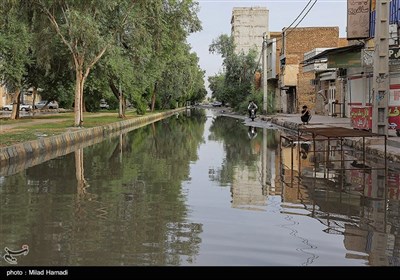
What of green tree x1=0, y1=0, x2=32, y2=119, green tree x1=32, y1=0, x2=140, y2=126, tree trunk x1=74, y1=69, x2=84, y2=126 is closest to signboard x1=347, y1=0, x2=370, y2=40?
green tree x1=32, y1=0, x2=140, y2=126

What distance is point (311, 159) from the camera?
18703mm

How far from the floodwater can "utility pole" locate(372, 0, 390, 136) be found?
606cm

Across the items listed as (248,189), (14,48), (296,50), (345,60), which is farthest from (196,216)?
(296,50)

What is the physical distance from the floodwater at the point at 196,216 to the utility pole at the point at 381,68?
239 inches

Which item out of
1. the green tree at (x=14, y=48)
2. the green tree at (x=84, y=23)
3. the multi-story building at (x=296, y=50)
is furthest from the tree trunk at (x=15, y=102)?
the multi-story building at (x=296, y=50)

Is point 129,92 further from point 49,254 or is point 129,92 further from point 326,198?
point 49,254

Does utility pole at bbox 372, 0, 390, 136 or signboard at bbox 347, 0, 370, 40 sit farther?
signboard at bbox 347, 0, 370, 40

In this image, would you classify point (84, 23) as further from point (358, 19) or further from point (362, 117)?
point (362, 117)

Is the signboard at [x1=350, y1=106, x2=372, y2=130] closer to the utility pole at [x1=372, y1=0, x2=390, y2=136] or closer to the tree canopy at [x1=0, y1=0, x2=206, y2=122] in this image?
the utility pole at [x1=372, y1=0, x2=390, y2=136]

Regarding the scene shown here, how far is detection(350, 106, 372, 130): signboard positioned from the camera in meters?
25.0

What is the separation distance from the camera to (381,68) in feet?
68.5

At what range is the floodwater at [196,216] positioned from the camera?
6754 millimetres

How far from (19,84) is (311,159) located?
27383mm

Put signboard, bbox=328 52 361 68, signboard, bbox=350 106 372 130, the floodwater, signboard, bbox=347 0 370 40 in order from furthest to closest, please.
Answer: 1. signboard, bbox=347 0 370 40
2. signboard, bbox=328 52 361 68
3. signboard, bbox=350 106 372 130
4. the floodwater
